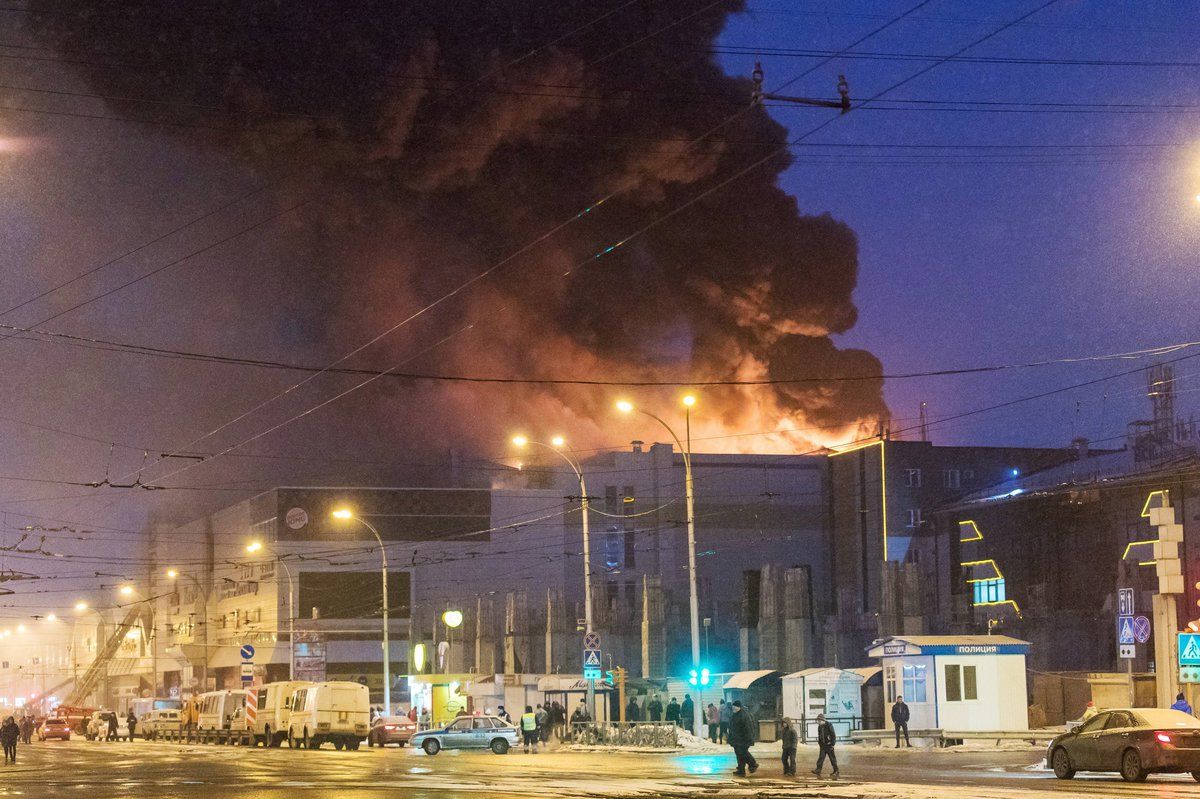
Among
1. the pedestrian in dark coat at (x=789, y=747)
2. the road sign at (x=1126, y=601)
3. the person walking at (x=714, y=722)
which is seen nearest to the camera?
the pedestrian in dark coat at (x=789, y=747)

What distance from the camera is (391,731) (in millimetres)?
52375

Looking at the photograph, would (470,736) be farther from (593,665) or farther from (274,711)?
(274,711)

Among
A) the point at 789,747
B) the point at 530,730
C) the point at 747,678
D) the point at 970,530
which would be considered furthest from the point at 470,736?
the point at 970,530

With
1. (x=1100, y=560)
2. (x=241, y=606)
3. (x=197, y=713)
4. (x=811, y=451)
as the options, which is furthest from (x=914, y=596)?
(x=241, y=606)

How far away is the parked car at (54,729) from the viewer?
70.8 metres

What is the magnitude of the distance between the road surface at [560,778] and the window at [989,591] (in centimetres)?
3825

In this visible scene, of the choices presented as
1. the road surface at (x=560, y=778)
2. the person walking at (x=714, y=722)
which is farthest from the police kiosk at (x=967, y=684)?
the person walking at (x=714, y=722)

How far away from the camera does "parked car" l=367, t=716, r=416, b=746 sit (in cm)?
5228

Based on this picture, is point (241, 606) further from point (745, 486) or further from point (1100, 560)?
point (1100, 560)

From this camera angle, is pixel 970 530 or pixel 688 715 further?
pixel 970 530

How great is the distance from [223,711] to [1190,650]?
41.9 metres

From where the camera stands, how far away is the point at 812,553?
89.6 m

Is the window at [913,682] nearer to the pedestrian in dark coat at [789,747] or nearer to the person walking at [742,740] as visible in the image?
the pedestrian in dark coat at [789,747]

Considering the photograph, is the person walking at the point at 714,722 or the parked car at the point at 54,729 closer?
the person walking at the point at 714,722
